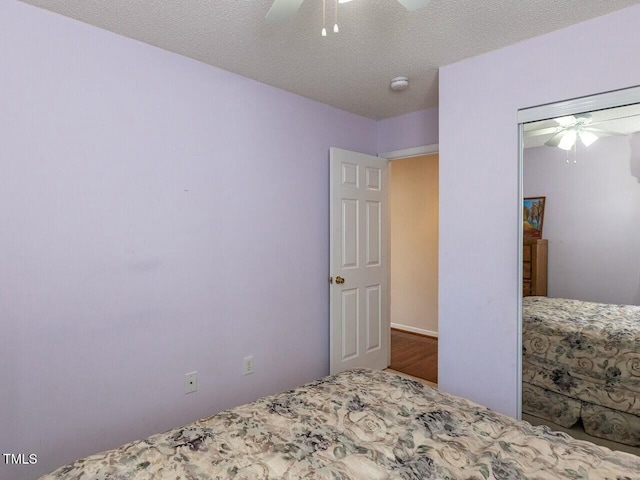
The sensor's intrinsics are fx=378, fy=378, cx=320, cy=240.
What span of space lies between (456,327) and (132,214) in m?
2.15

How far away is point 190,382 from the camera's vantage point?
244 centimetres

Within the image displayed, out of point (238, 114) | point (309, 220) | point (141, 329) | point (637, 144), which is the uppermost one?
point (238, 114)

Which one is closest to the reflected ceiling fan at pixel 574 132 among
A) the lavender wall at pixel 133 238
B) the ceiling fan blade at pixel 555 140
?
the ceiling fan blade at pixel 555 140

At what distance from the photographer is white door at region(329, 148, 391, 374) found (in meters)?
3.25

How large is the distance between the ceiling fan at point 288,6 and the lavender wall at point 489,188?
1127 mm

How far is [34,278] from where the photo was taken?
1876mm

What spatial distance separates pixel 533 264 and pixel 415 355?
227 centimetres

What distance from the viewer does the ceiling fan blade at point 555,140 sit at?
2.19 meters

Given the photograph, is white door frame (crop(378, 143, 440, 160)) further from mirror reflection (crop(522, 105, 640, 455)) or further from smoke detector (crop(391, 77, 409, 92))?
mirror reflection (crop(522, 105, 640, 455))

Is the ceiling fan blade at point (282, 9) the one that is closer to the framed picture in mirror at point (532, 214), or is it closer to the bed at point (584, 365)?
the framed picture in mirror at point (532, 214)

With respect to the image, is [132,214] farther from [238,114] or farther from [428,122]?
[428,122]

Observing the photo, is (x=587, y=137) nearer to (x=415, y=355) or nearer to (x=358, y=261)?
(x=358, y=261)

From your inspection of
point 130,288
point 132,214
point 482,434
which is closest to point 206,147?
point 132,214

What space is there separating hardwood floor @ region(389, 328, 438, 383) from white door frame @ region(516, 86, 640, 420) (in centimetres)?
145
